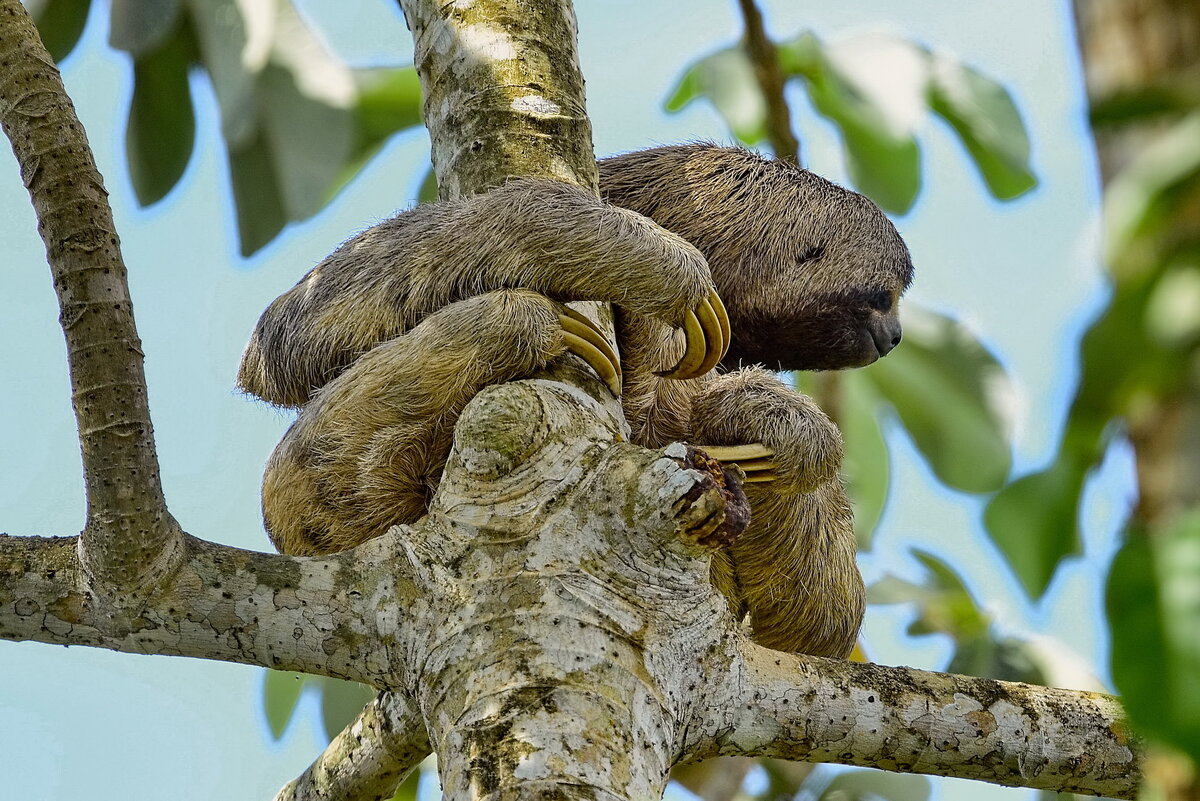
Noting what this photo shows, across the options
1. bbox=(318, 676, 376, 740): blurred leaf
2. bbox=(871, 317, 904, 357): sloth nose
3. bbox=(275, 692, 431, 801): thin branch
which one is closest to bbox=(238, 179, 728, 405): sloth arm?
bbox=(275, 692, 431, 801): thin branch

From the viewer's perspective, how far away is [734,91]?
19.5 ft

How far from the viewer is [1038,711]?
2934 millimetres

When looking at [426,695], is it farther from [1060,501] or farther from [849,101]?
[849,101]

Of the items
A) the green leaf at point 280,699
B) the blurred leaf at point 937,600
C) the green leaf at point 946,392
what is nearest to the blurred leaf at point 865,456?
the green leaf at point 946,392

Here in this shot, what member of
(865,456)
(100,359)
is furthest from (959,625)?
(100,359)

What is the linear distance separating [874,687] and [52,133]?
209cm

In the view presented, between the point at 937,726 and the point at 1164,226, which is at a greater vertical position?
the point at 1164,226

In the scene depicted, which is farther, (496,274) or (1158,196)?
(496,274)

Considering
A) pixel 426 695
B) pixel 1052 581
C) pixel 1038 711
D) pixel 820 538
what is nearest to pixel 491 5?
pixel 820 538

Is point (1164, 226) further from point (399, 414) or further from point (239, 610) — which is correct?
point (399, 414)

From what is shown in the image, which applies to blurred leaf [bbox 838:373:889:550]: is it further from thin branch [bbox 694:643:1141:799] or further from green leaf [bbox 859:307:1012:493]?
thin branch [bbox 694:643:1141:799]

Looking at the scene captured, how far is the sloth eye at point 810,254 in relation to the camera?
4148mm

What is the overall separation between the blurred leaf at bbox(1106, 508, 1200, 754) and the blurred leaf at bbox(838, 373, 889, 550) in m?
5.76

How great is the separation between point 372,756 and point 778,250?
76.7 inches
